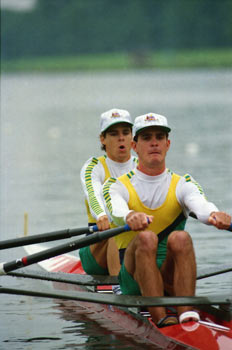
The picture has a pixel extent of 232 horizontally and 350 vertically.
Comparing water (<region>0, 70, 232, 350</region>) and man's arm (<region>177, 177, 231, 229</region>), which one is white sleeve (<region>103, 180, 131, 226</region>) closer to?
man's arm (<region>177, 177, 231, 229</region>)

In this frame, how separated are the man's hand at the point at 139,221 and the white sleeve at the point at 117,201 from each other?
16cm

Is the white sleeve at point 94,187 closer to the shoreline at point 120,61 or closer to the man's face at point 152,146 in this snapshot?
the man's face at point 152,146

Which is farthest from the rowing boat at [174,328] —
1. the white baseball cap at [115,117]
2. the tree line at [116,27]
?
the tree line at [116,27]

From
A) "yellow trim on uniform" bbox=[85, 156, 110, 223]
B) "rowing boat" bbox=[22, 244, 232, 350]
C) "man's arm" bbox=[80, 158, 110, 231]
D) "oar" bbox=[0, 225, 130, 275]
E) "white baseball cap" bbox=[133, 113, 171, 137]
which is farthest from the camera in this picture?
"yellow trim on uniform" bbox=[85, 156, 110, 223]

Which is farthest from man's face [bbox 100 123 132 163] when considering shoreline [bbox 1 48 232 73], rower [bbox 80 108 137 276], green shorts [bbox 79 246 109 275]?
shoreline [bbox 1 48 232 73]

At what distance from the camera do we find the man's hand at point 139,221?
20.6 ft

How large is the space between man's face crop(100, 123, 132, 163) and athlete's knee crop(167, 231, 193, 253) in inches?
73.6

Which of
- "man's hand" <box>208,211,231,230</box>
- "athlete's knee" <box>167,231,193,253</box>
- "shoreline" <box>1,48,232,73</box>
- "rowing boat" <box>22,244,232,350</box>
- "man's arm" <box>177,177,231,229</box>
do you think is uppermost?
"shoreline" <box>1,48,232,73</box>

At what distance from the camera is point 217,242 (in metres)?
10.8

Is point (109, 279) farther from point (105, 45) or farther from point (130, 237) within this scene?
point (105, 45)

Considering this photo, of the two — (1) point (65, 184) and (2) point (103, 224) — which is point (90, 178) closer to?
(2) point (103, 224)

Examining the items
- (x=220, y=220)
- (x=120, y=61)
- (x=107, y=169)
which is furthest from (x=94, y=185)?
(x=120, y=61)

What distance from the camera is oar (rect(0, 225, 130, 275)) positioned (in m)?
6.56

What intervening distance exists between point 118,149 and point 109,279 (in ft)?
3.76
